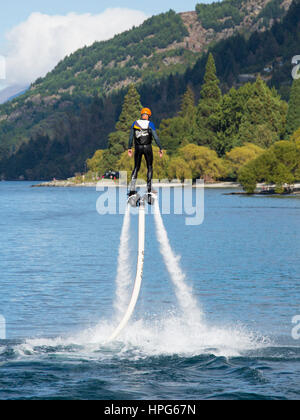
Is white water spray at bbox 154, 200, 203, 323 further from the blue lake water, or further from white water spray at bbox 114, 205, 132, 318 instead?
white water spray at bbox 114, 205, 132, 318

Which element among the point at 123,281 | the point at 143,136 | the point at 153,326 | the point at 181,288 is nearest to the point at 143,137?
the point at 143,136

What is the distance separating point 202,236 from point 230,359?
274 ft

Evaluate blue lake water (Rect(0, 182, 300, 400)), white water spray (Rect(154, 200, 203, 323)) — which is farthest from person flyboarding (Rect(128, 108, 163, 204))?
blue lake water (Rect(0, 182, 300, 400))

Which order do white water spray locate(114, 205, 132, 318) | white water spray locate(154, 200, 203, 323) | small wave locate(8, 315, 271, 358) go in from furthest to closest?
white water spray locate(114, 205, 132, 318) < white water spray locate(154, 200, 203, 323) < small wave locate(8, 315, 271, 358)

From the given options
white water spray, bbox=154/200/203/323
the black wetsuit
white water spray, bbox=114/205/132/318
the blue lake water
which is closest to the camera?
the black wetsuit

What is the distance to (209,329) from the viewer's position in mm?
50406

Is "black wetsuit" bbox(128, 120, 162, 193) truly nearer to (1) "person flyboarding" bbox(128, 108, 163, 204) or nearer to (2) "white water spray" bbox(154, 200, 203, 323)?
(1) "person flyboarding" bbox(128, 108, 163, 204)

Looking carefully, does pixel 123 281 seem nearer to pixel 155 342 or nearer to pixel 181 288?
pixel 181 288

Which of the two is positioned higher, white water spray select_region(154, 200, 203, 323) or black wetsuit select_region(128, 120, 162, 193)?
black wetsuit select_region(128, 120, 162, 193)

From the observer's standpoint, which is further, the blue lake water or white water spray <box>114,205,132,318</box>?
white water spray <box>114,205,132,318</box>

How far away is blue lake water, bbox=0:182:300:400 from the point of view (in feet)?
122

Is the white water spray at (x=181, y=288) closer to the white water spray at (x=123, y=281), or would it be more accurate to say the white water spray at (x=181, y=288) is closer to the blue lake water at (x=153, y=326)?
the blue lake water at (x=153, y=326)
